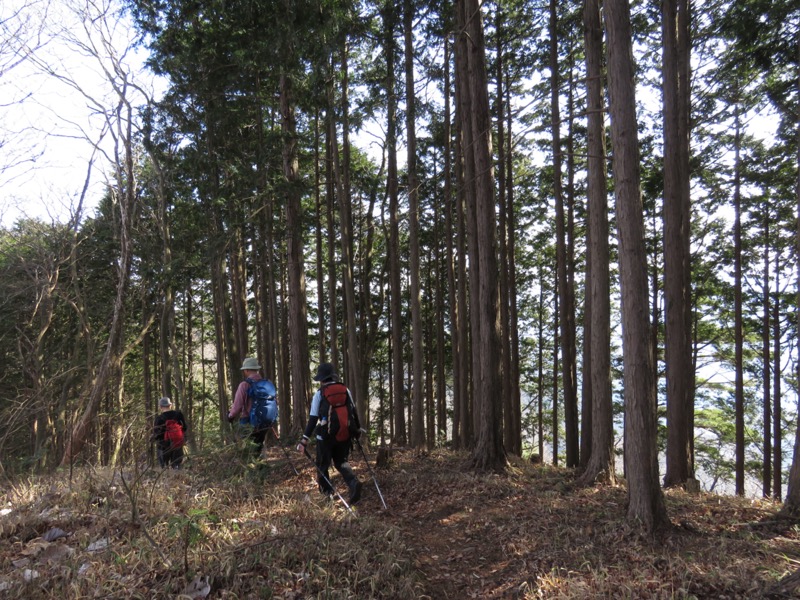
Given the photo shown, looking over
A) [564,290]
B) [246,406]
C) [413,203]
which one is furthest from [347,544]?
[564,290]

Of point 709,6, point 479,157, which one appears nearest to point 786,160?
point 709,6

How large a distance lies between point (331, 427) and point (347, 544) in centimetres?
214

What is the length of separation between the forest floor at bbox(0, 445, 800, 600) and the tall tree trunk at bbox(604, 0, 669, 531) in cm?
42

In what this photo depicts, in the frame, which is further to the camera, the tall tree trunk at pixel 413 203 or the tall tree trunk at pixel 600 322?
the tall tree trunk at pixel 413 203

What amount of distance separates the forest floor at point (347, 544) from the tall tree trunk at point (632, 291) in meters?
0.42

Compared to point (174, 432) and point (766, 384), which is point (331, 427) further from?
point (766, 384)

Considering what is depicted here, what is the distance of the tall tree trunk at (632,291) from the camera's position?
516cm

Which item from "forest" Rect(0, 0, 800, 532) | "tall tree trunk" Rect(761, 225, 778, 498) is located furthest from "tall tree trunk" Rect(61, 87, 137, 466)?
Answer: "tall tree trunk" Rect(761, 225, 778, 498)

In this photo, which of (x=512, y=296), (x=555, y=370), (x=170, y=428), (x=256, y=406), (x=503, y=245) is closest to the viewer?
(x=256, y=406)

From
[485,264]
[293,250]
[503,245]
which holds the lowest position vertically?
[485,264]

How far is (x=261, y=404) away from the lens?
22.3 feet

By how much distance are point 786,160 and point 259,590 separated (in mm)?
15688

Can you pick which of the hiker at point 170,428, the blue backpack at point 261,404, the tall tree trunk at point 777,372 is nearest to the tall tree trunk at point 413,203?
the blue backpack at point 261,404

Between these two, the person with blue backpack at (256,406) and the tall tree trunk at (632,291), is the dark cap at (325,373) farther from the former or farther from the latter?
the tall tree trunk at (632,291)
